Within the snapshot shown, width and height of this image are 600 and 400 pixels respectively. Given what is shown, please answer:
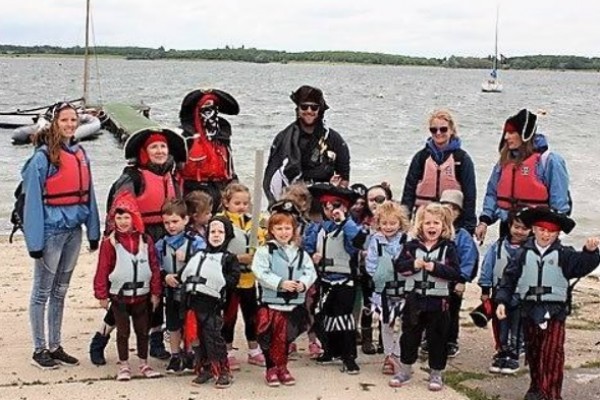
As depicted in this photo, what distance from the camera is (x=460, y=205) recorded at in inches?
258

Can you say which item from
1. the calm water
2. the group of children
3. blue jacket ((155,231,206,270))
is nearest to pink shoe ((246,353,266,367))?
the group of children

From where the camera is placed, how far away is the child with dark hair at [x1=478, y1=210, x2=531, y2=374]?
641 cm

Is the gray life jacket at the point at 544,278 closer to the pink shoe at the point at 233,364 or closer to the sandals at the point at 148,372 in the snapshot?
the pink shoe at the point at 233,364

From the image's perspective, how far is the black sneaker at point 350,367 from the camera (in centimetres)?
636

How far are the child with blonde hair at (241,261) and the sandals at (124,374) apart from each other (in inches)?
28.2

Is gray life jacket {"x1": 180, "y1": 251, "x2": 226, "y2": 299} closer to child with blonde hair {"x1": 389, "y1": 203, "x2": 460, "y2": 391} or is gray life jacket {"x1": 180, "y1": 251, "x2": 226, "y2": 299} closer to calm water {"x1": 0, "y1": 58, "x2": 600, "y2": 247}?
A: child with blonde hair {"x1": 389, "y1": 203, "x2": 460, "y2": 391}

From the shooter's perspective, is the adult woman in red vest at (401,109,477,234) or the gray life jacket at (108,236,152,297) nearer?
the gray life jacket at (108,236,152,297)

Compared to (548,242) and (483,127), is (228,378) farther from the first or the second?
(483,127)

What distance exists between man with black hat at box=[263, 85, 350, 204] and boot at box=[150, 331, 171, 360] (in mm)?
Result: 1389

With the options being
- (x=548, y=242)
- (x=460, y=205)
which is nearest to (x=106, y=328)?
(x=460, y=205)

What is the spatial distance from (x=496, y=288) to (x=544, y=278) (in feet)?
1.72

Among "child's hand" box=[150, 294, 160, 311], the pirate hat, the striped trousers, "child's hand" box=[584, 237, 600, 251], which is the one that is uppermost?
the pirate hat

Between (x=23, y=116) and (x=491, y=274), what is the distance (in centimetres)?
3378

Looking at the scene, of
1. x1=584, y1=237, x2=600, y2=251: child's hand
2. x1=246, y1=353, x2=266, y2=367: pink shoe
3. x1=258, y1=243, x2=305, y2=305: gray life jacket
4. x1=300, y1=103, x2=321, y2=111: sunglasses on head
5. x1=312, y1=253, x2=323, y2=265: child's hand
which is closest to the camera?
x1=584, y1=237, x2=600, y2=251: child's hand
